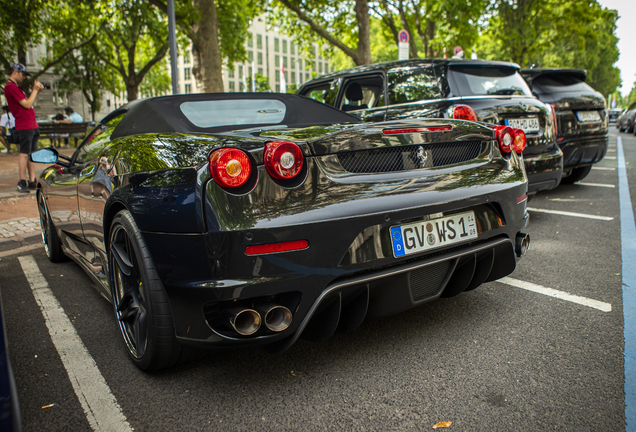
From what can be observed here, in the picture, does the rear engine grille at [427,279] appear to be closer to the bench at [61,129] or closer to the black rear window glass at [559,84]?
the black rear window glass at [559,84]

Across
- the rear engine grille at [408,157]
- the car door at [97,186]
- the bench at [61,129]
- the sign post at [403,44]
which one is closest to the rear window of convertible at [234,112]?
the car door at [97,186]

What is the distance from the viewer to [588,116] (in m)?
7.09

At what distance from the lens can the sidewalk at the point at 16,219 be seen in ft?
16.8

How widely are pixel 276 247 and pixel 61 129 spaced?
17435 mm

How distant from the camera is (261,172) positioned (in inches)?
77.5

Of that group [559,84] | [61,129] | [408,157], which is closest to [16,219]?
[408,157]

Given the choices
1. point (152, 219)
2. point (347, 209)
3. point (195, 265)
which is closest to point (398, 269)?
point (347, 209)

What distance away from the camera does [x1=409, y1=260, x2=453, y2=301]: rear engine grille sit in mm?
2340

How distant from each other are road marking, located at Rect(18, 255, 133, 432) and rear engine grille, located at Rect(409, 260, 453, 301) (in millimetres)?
1354

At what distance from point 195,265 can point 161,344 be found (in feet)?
1.57

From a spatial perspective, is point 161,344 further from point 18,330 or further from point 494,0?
point 494,0

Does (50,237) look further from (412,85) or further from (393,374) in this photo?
(412,85)

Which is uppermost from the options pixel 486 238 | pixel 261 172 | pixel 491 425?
pixel 261 172

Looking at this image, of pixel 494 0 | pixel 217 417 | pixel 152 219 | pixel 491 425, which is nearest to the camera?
pixel 491 425
